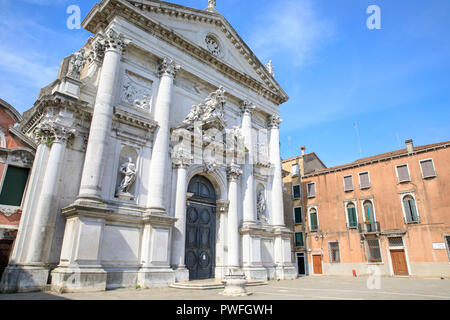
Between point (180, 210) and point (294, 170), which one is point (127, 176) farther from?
point (294, 170)

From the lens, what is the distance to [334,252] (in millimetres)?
26703

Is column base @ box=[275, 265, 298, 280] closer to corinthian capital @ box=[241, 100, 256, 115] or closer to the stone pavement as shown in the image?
the stone pavement

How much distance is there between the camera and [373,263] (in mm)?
24297

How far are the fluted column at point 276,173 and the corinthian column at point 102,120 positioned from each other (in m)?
10.9

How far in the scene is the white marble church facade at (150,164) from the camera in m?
10.5

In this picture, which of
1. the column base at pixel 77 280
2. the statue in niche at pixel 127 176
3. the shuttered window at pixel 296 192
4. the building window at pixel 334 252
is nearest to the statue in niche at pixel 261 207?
the statue in niche at pixel 127 176

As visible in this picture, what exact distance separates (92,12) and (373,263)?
25.4 meters

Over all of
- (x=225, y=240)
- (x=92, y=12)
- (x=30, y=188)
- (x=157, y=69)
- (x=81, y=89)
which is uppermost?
(x=92, y=12)

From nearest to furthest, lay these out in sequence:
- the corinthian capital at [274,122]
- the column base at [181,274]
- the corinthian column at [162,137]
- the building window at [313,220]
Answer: the column base at [181,274] < the corinthian column at [162,137] < the corinthian capital at [274,122] < the building window at [313,220]

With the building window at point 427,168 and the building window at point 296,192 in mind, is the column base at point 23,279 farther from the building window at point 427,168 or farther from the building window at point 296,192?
the building window at point 427,168

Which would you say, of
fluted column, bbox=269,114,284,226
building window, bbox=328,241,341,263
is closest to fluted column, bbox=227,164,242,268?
fluted column, bbox=269,114,284,226

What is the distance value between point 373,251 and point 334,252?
10.5 ft
